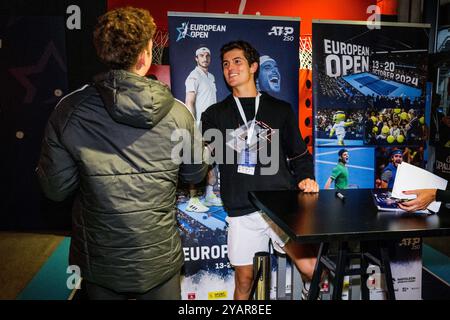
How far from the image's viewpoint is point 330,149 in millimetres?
2955

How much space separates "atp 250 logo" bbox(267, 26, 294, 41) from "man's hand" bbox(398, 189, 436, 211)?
143 centimetres

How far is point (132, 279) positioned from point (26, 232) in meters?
3.69

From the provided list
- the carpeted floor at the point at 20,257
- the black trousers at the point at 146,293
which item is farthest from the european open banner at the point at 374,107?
the carpeted floor at the point at 20,257

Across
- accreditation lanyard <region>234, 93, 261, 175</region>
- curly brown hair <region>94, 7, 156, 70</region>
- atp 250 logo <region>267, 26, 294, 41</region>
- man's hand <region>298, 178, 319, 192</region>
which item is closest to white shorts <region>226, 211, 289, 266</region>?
accreditation lanyard <region>234, 93, 261, 175</region>

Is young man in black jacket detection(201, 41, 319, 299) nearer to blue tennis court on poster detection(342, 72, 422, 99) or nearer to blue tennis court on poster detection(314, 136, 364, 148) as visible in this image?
blue tennis court on poster detection(314, 136, 364, 148)

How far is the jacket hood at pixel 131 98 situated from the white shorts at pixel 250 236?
3.95ft

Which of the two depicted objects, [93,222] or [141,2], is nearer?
[93,222]

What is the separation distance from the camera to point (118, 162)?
1.52 meters

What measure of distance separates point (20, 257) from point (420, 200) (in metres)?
3.65

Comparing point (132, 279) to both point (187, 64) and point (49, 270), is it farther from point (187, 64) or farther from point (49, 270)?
point (49, 270)

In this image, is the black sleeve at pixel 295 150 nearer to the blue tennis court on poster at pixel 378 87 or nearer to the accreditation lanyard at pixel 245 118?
the accreditation lanyard at pixel 245 118

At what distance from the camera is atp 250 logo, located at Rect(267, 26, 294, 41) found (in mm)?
2758

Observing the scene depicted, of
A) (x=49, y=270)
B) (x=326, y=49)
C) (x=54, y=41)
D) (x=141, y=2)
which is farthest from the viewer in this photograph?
(x=141, y=2)
